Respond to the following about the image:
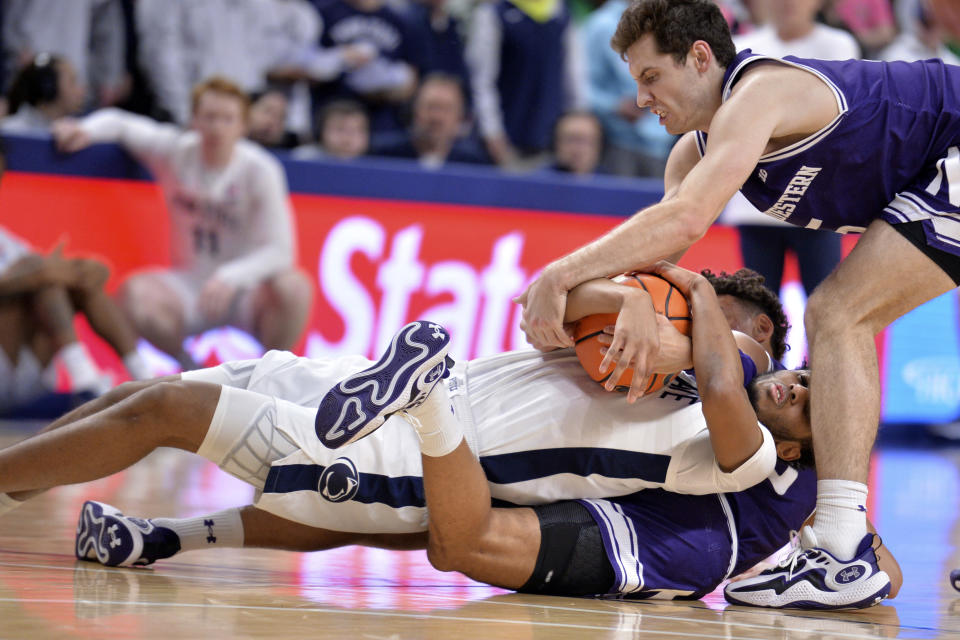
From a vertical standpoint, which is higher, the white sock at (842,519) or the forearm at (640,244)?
the forearm at (640,244)

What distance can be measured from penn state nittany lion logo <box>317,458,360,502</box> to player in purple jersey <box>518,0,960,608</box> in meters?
0.60

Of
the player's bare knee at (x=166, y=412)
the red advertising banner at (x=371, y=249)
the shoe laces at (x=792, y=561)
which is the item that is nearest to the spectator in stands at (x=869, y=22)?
the red advertising banner at (x=371, y=249)

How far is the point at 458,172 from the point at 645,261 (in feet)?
15.4

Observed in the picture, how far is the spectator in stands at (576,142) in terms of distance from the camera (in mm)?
8539

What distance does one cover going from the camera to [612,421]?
2971 millimetres

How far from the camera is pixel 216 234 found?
23.0ft

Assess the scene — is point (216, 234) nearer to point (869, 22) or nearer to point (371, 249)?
point (371, 249)

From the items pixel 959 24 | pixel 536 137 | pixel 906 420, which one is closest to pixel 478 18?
pixel 536 137

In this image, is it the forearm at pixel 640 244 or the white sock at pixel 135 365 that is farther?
the white sock at pixel 135 365

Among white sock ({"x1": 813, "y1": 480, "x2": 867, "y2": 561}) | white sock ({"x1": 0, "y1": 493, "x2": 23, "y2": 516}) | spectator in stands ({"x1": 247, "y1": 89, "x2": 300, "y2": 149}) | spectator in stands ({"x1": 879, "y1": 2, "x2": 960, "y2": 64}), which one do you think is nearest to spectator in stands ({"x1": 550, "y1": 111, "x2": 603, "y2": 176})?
spectator in stands ({"x1": 247, "y1": 89, "x2": 300, "y2": 149})

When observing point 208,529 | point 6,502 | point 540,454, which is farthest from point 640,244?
point 6,502

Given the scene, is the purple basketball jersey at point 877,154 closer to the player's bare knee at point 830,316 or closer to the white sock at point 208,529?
the player's bare knee at point 830,316

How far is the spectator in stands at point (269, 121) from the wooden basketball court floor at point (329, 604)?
386cm

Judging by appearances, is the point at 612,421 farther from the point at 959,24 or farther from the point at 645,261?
the point at 959,24
